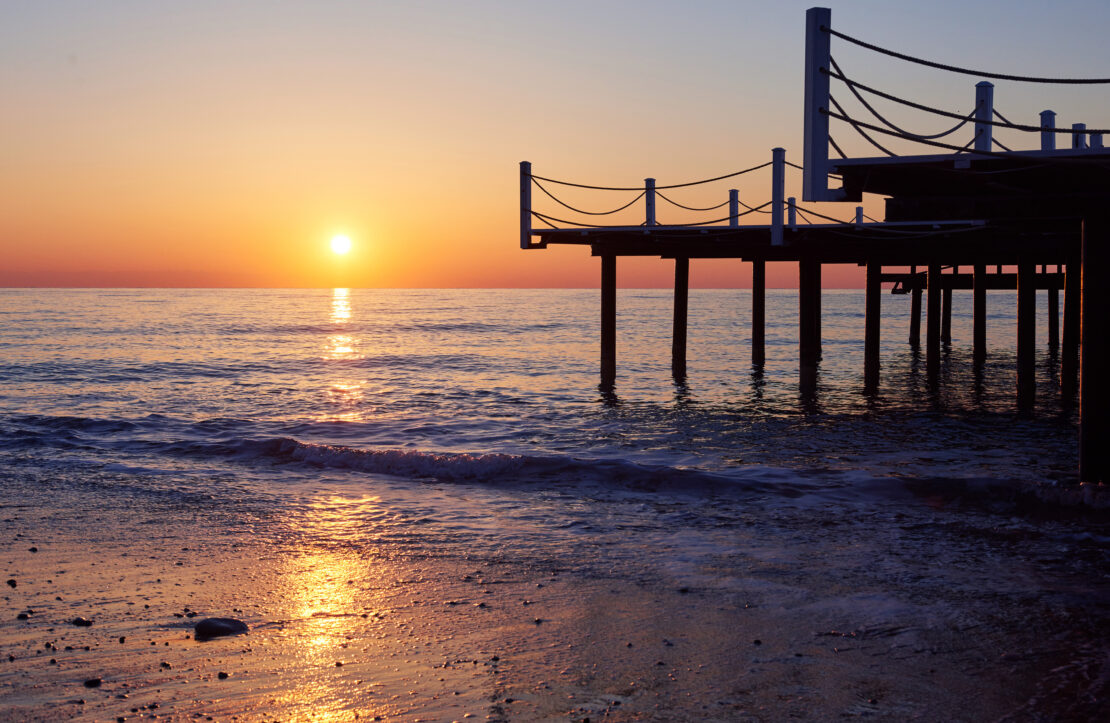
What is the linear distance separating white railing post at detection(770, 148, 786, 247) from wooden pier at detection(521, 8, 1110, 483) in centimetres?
3

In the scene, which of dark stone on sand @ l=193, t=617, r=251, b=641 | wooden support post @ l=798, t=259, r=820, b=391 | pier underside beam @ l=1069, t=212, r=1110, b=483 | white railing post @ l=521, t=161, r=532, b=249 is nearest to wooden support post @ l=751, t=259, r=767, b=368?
wooden support post @ l=798, t=259, r=820, b=391

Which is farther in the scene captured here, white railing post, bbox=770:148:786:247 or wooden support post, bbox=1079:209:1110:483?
white railing post, bbox=770:148:786:247

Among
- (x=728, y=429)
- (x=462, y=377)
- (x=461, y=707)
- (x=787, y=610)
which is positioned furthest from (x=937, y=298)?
(x=461, y=707)

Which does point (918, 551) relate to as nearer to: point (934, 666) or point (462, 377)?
point (934, 666)

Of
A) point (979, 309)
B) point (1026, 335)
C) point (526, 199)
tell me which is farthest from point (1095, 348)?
point (979, 309)

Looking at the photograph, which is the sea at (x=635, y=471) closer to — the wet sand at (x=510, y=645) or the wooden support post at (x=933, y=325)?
the wet sand at (x=510, y=645)

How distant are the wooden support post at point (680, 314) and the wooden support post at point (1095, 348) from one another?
14.0 meters

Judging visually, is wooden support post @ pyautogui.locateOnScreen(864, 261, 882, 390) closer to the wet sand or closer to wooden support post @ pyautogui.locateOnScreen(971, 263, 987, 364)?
wooden support post @ pyautogui.locateOnScreen(971, 263, 987, 364)

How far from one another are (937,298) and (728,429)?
1205 cm

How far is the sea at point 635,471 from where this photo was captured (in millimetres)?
7387

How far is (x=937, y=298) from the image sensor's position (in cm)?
2506

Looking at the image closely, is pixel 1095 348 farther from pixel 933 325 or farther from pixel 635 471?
pixel 933 325

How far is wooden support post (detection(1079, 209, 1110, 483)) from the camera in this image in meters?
9.08

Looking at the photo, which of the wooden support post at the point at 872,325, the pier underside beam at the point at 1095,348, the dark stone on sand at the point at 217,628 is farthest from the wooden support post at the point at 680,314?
the dark stone on sand at the point at 217,628
